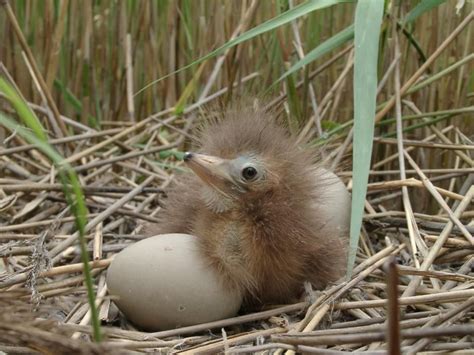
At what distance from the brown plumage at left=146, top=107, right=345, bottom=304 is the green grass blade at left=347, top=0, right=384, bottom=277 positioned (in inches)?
6.2

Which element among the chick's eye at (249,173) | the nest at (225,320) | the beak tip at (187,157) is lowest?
the nest at (225,320)

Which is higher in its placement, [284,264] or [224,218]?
[224,218]

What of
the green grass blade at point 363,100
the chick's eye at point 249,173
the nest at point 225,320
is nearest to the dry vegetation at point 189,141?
the nest at point 225,320

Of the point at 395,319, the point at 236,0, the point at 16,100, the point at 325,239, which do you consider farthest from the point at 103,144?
the point at 395,319

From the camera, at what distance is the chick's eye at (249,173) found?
1692mm

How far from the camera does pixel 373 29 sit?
160cm

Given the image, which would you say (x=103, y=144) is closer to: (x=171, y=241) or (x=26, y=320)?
(x=171, y=241)

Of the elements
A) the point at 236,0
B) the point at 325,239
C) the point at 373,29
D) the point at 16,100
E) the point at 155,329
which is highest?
the point at 236,0

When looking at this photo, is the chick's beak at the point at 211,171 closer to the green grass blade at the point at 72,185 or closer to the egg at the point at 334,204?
the egg at the point at 334,204

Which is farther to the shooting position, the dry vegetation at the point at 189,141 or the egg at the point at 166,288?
the egg at the point at 166,288

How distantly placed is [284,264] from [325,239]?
0.38 ft

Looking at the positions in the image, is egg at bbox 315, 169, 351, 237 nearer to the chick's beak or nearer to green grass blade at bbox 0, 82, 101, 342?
the chick's beak

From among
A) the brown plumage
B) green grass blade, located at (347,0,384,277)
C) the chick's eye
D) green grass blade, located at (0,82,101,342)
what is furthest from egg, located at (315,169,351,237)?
green grass blade, located at (0,82,101,342)

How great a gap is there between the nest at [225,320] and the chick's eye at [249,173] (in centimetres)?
28
